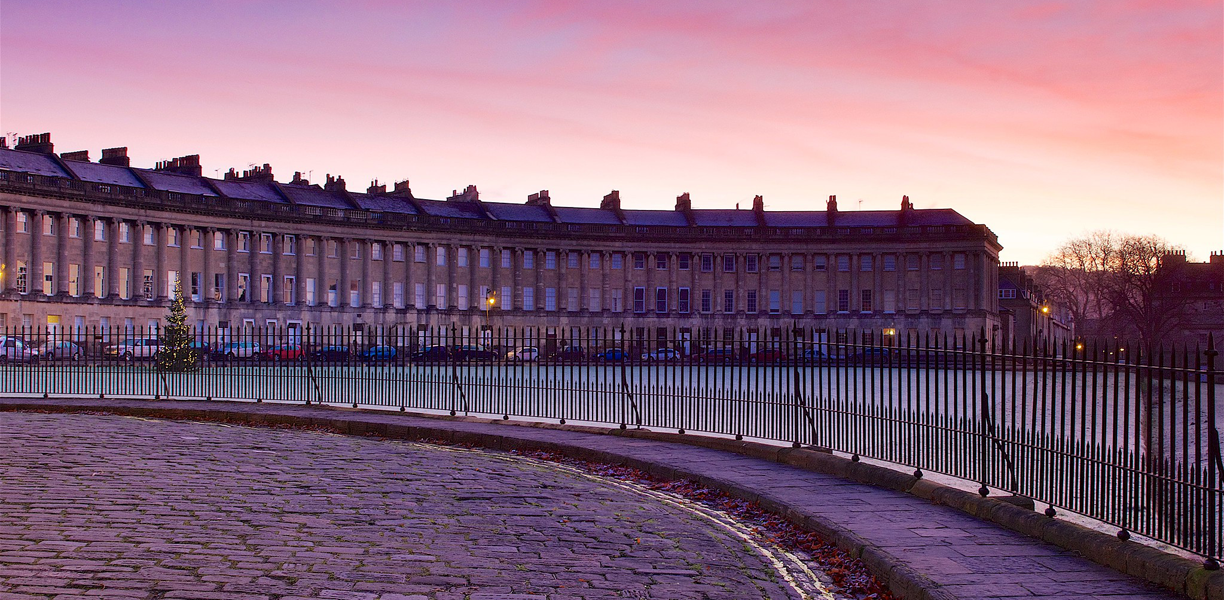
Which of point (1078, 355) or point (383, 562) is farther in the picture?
point (1078, 355)

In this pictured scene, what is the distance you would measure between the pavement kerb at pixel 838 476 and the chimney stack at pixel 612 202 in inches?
3315

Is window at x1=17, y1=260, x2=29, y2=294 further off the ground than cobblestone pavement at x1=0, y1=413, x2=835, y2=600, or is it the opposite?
window at x1=17, y1=260, x2=29, y2=294

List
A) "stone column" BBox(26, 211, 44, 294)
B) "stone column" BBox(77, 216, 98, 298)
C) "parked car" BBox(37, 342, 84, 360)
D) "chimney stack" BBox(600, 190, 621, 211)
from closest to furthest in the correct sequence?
"parked car" BBox(37, 342, 84, 360), "stone column" BBox(26, 211, 44, 294), "stone column" BBox(77, 216, 98, 298), "chimney stack" BBox(600, 190, 621, 211)

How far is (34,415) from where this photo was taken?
72.5 ft

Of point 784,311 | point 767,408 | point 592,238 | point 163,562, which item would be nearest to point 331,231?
point 592,238

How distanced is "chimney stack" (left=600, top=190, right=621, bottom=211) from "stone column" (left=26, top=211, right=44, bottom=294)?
50.3 meters

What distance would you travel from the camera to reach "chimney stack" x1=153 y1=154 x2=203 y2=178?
85.6m

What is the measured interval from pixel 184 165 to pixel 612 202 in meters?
39.6

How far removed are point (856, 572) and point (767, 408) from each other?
27.3ft

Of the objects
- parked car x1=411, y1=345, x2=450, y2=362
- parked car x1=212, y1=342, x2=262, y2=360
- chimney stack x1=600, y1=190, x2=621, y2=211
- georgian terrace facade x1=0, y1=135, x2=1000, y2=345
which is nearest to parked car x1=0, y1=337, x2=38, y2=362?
parked car x1=212, y1=342, x2=262, y2=360

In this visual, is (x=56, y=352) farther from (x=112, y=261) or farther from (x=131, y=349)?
(x=112, y=261)

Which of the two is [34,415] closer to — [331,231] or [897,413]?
[897,413]

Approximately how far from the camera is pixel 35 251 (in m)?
74.4

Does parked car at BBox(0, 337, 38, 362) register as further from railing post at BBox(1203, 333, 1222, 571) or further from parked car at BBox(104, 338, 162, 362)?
railing post at BBox(1203, 333, 1222, 571)
